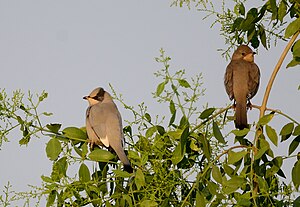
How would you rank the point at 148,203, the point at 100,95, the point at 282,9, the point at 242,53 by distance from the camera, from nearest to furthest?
the point at 148,203
the point at 282,9
the point at 242,53
the point at 100,95

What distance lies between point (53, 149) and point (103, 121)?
129 centimetres

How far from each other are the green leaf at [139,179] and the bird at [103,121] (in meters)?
0.92

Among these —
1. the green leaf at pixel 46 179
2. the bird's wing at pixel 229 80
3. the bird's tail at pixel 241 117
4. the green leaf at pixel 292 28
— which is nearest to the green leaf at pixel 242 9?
the green leaf at pixel 292 28

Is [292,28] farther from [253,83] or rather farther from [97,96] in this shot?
[97,96]

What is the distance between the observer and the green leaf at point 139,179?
7.62ft

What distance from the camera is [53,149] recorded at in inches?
102

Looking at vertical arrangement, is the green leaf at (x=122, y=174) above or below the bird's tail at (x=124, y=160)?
below

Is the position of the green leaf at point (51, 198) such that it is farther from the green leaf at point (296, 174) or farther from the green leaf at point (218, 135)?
the green leaf at point (296, 174)

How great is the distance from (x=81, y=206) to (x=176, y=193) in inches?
15.4

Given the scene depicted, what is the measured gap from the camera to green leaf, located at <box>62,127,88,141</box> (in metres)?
2.79

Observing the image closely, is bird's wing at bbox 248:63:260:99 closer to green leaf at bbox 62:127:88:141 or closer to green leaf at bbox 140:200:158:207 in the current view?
A: green leaf at bbox 62:127:88:141

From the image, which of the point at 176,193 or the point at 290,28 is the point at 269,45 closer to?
the point at 290,28

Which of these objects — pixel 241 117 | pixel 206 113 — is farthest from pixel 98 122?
pixel 206 113

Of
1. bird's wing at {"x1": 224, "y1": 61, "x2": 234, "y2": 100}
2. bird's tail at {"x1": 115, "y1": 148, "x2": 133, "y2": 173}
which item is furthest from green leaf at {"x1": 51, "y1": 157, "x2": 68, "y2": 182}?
bird's wing at {"x1": 224, "y1": 61, "x2": 234, "y2": 100}
